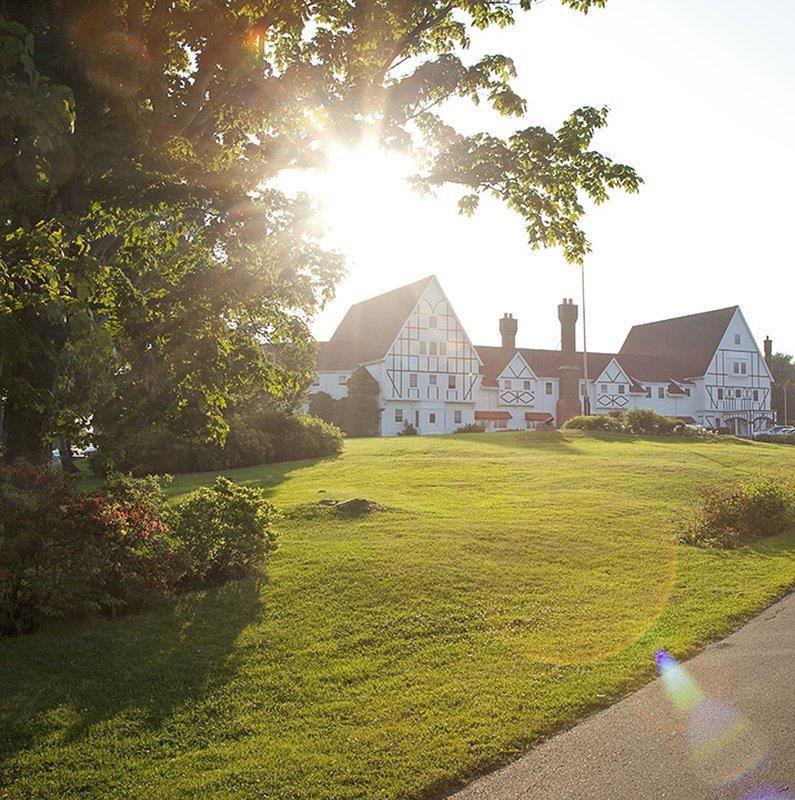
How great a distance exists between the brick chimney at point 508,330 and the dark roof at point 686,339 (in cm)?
1114

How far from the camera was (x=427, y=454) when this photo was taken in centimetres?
3031

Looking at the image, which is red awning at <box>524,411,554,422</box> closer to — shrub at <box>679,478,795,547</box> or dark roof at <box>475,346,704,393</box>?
dark roof at <box>475,346,704,393</box>

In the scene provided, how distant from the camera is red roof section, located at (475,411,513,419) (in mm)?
64125

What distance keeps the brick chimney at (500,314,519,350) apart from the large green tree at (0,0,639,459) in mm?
58855

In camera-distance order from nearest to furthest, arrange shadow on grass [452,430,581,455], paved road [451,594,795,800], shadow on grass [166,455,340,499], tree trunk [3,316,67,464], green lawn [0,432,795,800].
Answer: paved road [451,594,795,800], green lawn [0,432,795,800], tree trunk [3,316,67,464], shadow on grass [166,455,340,499], shadow on grass [452,430,581,455]

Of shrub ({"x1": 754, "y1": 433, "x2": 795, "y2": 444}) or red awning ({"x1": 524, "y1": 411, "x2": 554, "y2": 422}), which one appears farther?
red awning ({"x1": 524, "y1": 411, "x2": 554, "y2": 422})

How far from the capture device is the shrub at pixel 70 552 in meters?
8.46

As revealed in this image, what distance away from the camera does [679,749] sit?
5.71 m

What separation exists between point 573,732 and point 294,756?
217 centimetres

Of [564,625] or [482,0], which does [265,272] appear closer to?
[482,0]

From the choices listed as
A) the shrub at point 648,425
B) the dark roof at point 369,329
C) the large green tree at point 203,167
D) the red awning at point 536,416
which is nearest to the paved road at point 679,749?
the large green tree at point 203,167

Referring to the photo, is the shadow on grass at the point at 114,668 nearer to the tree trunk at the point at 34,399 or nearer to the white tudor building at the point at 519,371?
the tree trunk at the point at 34,399

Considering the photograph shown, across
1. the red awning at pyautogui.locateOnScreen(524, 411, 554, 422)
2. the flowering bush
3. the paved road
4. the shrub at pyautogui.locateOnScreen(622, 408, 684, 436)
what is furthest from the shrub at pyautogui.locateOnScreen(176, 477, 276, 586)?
the red awning at pyautogui.locateOnScreen(524, 411, 554, 422)

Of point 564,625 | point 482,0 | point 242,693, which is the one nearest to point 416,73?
point 482,0
